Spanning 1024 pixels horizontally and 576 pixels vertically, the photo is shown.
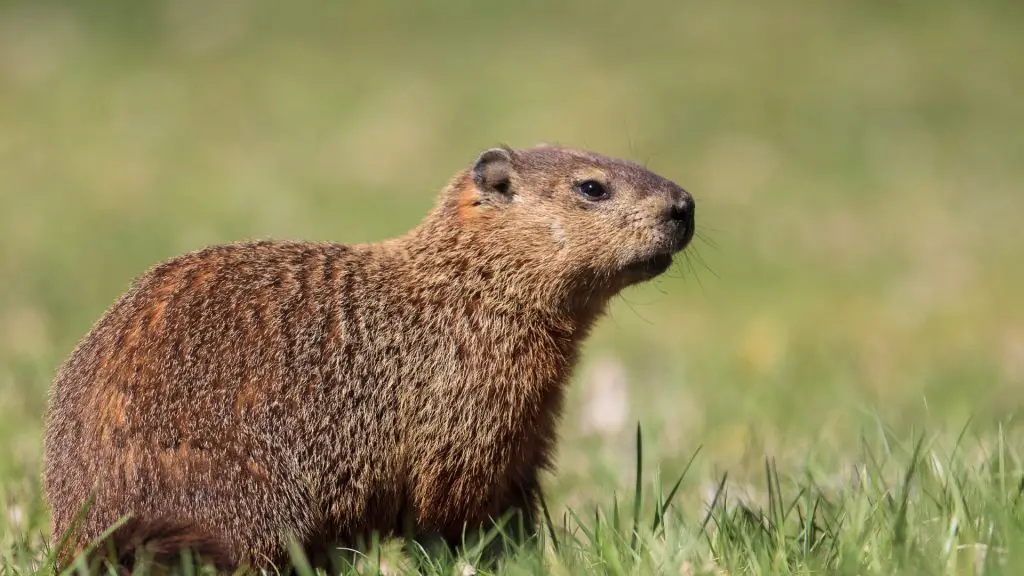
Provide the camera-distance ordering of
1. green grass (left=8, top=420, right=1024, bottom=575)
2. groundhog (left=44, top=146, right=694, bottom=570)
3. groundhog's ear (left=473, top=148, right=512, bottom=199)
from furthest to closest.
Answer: groundhog's ear (left=473, top=148, right=512, bottom=199)
groundhog (left=44, top=146, right=694, bottom=570)
green grass (left=8, top=420, right=1024, bottom=575)

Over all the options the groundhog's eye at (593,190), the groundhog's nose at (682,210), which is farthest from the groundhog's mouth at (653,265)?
the groundhog's eye at (593,190)

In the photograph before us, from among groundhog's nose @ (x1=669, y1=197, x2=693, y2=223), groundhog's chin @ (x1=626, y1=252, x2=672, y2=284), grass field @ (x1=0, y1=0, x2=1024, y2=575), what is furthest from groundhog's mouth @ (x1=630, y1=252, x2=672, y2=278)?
grass field @ (x1=0, y1=0, x2=1024, y2=575)

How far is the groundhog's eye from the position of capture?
4.45m

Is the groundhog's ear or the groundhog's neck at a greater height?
the groundhog's ear

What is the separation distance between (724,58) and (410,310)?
417 inches

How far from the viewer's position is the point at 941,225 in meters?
10.3

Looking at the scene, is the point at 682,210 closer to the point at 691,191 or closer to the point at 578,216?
the point at 578,216

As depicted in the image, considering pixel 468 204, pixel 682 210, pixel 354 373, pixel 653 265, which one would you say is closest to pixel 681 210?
pixel 682 210

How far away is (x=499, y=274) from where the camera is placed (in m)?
4.39

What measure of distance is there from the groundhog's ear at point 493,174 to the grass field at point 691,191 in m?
0.83

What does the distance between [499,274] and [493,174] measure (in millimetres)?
395

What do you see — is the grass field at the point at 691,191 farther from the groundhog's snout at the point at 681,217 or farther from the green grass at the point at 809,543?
the groundhog's snout at the point at 681,217

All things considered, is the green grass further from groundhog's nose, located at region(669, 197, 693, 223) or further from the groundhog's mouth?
groundhog's nose, located at region(669, 197, 693, 223)

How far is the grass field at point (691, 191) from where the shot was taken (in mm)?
3971
